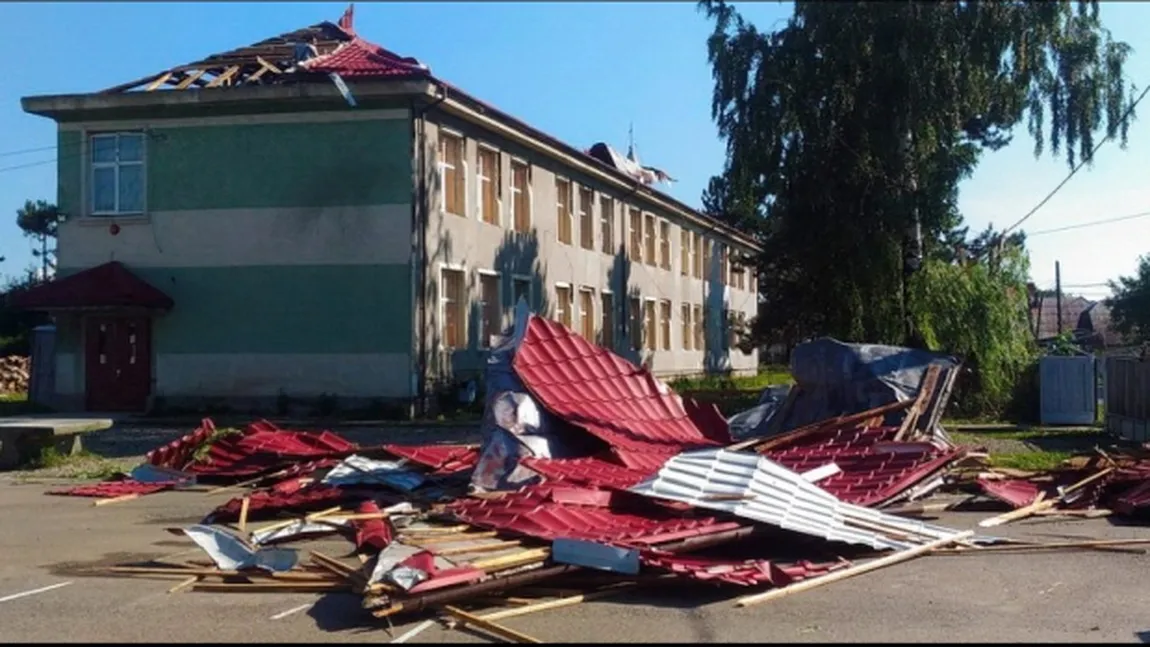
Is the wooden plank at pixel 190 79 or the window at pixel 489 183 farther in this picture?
the window at pixel 489 183

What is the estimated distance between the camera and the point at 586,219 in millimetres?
37125

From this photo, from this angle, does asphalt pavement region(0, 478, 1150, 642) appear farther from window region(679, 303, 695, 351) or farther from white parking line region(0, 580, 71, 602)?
window region(679, 303, 695, 351)

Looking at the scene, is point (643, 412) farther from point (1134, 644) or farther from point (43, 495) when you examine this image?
point (1134, 644)

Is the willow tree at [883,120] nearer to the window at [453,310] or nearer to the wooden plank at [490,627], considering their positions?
the window at [453,310]

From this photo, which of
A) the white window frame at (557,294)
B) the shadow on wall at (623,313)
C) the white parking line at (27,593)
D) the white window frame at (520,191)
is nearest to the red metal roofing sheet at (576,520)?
the white parking line at (27,593)

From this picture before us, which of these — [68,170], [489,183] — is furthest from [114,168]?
[489,183]

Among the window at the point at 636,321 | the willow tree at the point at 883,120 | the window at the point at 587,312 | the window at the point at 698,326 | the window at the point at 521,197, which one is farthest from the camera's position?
the window at the point at 698,326

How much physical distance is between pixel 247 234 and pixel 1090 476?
63.0ft

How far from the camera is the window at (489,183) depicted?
96.8 ft

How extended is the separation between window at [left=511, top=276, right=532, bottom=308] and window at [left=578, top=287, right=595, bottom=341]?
166 inches

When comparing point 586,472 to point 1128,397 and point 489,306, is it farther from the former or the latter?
point 489,306

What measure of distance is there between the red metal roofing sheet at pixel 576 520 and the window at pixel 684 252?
38.0m

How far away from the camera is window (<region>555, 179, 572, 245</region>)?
113ft

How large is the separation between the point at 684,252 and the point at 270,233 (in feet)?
81.9
